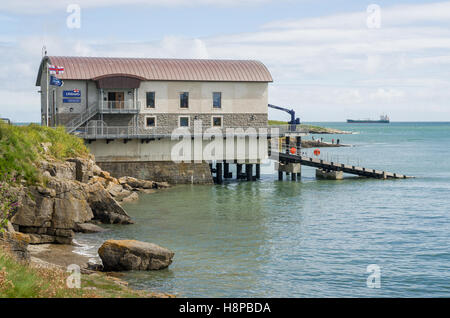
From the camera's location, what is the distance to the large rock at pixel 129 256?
23594 mm

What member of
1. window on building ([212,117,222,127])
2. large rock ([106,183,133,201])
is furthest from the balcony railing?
large rock ([106,183,133,201])

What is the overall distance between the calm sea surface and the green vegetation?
360 centimetres

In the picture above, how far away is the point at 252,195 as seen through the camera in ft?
162

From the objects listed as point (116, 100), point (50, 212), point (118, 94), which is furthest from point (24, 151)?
point (118, 94)

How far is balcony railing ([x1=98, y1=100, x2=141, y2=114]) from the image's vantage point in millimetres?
53541

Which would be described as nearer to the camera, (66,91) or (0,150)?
(0,150)

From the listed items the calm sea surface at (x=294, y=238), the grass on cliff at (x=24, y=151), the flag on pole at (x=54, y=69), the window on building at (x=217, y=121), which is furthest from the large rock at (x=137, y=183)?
the grass on cliff at (x=24, y=151)

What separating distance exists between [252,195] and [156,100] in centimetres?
1334

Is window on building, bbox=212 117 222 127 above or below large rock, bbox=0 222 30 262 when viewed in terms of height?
above

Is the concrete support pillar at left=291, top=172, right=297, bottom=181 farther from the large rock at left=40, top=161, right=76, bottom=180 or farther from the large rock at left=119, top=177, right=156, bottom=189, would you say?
the large rock at left=40, top=161, right=76, bottom=180

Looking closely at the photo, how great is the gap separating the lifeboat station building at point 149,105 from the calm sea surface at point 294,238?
5.01m

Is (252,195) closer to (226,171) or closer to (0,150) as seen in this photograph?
(226,171)

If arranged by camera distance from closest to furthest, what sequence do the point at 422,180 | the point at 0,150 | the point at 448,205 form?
the point at 0,150 → the point at 448,205 → the point at 422,180
